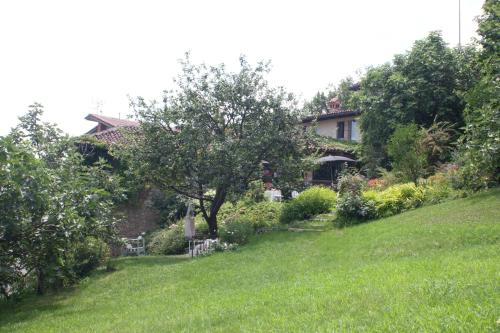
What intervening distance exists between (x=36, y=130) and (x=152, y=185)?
4.24 m

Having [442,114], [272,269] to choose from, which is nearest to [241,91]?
[272,269]

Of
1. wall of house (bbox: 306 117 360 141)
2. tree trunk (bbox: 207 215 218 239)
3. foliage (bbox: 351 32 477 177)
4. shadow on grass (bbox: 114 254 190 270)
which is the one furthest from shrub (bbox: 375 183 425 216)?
wall of house (bbox: 306 117 360 141)

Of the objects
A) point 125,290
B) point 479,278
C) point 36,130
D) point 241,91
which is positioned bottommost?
point 125,290

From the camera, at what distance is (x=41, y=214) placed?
10.0 metres

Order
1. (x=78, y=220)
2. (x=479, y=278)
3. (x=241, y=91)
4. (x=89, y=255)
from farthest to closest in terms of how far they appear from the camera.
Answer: (x=241, y=91) → (x=89, y=255) → (x=78, y=220) → (x=479, y=278)

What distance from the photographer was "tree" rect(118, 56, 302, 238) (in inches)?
607

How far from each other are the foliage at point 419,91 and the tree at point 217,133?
10.2 meters

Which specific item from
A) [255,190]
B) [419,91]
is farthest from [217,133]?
[419,91]

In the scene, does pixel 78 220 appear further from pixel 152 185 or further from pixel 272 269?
pixel 152 185

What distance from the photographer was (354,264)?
986 cm

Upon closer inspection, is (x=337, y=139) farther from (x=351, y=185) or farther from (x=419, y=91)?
(x=351, y=185)

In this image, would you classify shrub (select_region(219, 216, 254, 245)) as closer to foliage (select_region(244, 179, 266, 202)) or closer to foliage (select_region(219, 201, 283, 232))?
foliage (select_region(219, 201, 283, 232))

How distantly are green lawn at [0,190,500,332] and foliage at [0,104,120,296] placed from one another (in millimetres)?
912

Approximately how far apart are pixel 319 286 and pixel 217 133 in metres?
9.03
